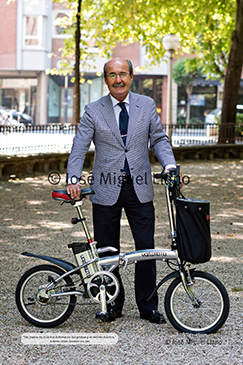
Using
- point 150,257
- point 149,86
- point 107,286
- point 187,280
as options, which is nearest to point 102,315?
point 107,286

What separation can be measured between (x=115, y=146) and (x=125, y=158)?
0.12 m

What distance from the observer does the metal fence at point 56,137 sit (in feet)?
46.8

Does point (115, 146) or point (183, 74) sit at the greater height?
point (183, 74)

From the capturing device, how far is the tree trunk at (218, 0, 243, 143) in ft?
65.2

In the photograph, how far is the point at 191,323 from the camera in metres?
4.31

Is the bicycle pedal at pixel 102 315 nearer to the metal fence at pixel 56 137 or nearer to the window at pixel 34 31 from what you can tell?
the metal fence at pixel 56 137

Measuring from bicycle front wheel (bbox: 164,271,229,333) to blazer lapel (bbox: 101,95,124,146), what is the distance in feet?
3.77

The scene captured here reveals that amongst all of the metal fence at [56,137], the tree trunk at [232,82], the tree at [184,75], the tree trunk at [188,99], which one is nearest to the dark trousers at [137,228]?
the metal fence at [56,137]

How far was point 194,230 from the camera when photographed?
398 cm

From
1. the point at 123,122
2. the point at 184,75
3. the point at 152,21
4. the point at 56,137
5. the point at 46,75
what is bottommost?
the point at 56,137

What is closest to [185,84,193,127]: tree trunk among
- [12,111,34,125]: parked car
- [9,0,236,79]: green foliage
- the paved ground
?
[12,111,34,125]: parked car

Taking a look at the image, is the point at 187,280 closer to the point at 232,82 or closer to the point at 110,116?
the point at 110,116

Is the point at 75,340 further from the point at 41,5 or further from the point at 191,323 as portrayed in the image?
the point at 41,5

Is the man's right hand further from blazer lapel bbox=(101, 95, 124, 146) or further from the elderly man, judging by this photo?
blazer lapel bbox=(101, 95, 124, 146)
